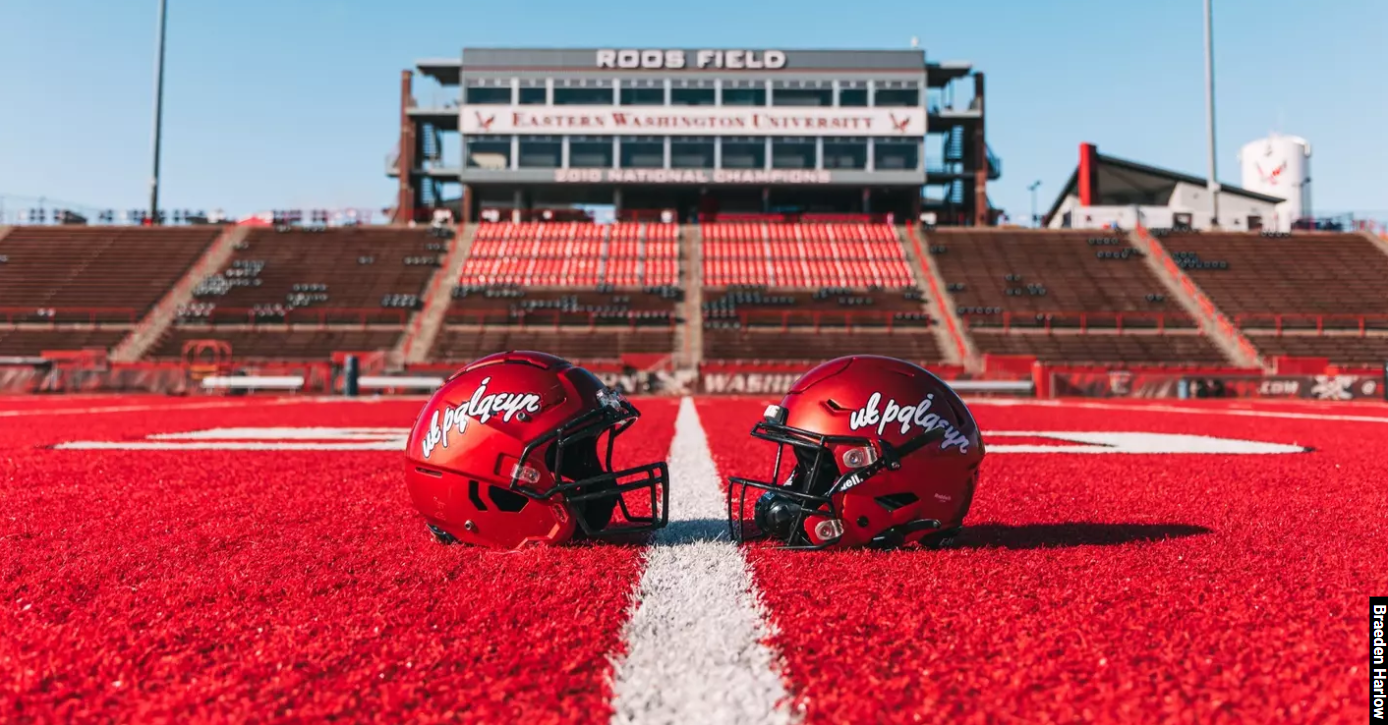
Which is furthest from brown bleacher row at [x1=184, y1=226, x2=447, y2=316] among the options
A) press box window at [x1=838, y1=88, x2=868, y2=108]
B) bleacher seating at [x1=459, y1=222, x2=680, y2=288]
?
press box window at [x1=838, y1=88, x2=868, y2=108]

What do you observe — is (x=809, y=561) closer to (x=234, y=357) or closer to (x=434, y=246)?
(x=234, y=357)

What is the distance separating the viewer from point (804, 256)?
33219mm

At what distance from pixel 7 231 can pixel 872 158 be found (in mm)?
36361

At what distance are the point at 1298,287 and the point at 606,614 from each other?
116 feet

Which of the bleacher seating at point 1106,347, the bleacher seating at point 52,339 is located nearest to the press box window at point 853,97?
the bleacher seating at point 1106,347

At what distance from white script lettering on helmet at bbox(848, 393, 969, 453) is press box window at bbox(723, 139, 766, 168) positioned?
112 ft

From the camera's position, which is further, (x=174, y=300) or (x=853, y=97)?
(x=853, y=97)

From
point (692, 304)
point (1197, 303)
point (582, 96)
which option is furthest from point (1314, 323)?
point (582, 96)

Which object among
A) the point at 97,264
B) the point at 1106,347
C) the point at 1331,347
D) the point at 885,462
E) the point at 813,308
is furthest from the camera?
the point at 97,264

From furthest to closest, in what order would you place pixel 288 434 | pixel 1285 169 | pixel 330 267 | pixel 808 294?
pixel 1285 169
pixel 330 267
pixel 808 294
pixel 288 434

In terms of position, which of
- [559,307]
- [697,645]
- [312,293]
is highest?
[312,293]

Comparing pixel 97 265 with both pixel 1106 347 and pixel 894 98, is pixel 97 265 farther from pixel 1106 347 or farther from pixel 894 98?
pixel 1106 347

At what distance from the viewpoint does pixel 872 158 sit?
1415 inches

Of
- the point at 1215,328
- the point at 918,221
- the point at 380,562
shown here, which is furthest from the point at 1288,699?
the point at 918,221
